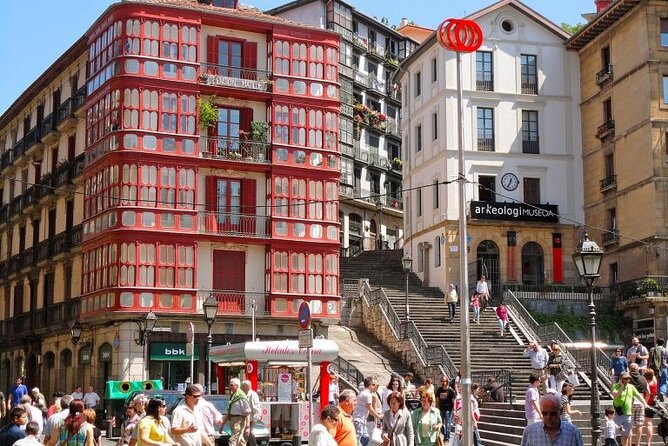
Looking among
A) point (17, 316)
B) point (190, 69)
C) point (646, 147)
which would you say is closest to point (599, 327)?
point (646, 147)

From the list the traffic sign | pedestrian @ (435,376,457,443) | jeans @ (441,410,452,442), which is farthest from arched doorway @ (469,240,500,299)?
the traffic sign

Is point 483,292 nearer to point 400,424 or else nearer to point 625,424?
point 625,424

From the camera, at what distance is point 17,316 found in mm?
54750

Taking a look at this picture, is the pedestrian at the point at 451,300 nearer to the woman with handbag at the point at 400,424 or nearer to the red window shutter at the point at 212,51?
the red window shutter at the point at 212,51

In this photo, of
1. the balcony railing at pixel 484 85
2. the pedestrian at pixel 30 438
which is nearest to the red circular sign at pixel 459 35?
the pedestrian at pixel 30 438

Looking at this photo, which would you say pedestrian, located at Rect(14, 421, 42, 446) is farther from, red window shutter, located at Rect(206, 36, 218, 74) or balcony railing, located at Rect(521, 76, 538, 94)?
balcony railing, located at Rect(521, 76, 538, 94)

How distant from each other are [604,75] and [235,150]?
16.7 metres

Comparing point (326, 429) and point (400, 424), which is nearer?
point (326, 429)

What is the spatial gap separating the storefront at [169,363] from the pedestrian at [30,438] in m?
28.6

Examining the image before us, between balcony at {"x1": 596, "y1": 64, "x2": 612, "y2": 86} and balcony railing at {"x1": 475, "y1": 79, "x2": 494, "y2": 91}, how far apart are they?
479 centimetres

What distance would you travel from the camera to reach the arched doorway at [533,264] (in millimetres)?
50156

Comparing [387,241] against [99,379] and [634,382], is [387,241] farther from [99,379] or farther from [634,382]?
[634,382]

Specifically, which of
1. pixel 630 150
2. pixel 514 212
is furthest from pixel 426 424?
pixel 514 212

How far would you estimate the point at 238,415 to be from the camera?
67.7 feet
